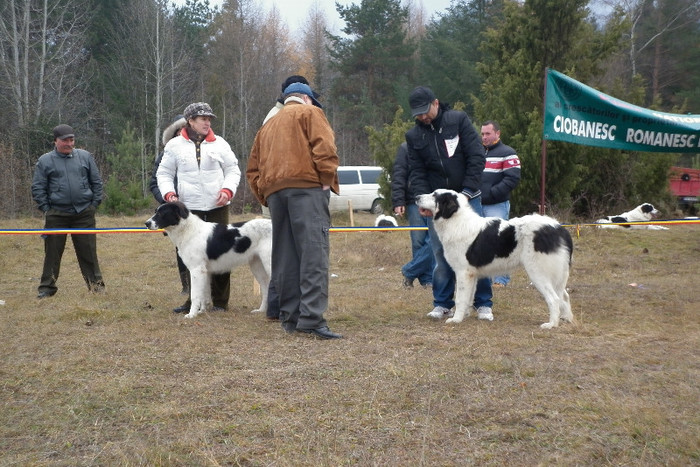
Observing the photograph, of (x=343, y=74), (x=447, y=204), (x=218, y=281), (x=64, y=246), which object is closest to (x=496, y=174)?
(x=447, y=204)

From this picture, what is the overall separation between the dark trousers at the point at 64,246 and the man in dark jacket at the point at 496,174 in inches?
185

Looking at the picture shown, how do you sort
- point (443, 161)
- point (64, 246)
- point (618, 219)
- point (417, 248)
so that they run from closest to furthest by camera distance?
point (443, 161) < point (64, 246) < point (417, 248) < point (618, 219)

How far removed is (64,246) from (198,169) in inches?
103

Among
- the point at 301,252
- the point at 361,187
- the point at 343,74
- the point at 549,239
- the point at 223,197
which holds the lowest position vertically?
the point at 361,187

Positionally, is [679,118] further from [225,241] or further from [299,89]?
[225,241]

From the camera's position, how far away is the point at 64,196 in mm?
8109

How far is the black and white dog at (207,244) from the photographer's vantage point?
262 inches

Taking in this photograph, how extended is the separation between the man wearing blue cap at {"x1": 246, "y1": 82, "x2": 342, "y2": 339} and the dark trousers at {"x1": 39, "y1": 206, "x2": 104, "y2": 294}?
3.56m

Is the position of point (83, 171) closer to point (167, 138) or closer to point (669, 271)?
point (167, 138)

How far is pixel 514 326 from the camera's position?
6.00m

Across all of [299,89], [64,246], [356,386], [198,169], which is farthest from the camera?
[64,246]

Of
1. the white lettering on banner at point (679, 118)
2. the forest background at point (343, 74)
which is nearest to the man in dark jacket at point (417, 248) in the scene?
the white lettering on banner at point (679, 118)

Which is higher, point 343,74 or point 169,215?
point 343,74

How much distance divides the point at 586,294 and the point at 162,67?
25.7 m
